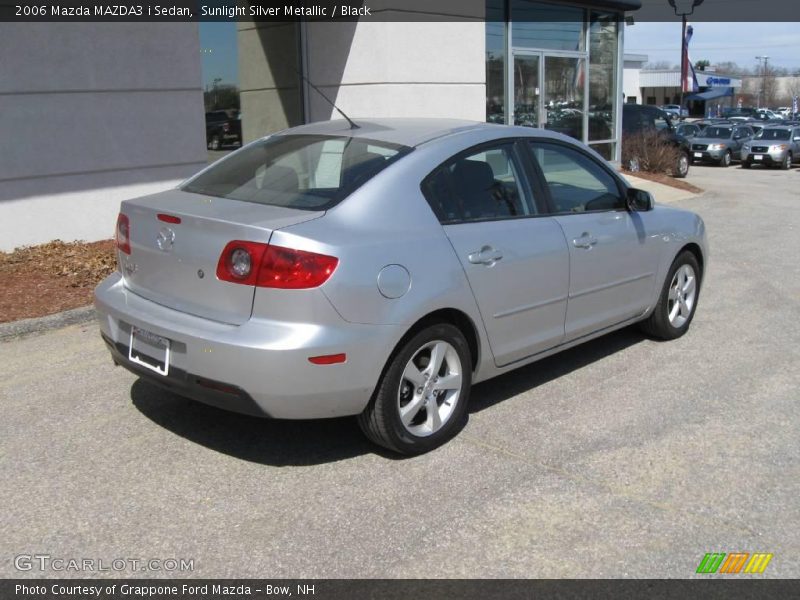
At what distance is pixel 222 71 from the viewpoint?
38.8ft

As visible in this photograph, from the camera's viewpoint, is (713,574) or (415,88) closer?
(713,574)

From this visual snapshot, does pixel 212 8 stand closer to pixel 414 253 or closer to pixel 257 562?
pixel 414 253

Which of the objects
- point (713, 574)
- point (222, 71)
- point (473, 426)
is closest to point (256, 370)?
point (473, 426)

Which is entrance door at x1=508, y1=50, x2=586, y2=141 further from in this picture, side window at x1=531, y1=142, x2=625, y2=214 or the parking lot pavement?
the parking lot pavement

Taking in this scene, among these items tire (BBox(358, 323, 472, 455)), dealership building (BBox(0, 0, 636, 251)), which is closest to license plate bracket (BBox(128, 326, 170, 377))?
tire (BBox(358, 323, 472, 455))

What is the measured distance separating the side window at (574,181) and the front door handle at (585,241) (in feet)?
0.60

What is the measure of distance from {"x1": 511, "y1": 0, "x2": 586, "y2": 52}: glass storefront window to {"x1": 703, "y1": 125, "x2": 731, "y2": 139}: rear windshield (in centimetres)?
1431

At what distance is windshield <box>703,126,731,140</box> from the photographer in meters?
30.4

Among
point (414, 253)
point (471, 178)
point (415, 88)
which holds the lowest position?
point (414, 253)

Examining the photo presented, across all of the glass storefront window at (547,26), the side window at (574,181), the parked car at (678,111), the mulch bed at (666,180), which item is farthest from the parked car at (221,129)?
the parked car at (678,111)

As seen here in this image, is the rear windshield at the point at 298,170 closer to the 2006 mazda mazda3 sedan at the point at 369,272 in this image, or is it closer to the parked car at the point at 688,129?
the 2006 mazda mazda3 sedan at the point at 369,272

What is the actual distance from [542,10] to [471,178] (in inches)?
524

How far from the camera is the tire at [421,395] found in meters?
4.11

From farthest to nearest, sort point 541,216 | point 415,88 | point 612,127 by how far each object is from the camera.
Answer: point 612,127 < point 415,88 < point 541,216
